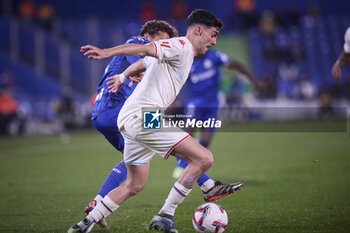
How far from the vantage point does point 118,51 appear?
6.37 m

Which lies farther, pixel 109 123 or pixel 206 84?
pixel 206 84

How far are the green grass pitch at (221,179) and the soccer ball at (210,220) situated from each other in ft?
1.42

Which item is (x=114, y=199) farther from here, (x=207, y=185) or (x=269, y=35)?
(x=269, y=35)

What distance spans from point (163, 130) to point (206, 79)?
6.90 m

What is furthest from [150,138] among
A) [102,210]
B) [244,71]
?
[244,71]

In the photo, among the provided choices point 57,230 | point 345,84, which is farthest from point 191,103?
point 345,84

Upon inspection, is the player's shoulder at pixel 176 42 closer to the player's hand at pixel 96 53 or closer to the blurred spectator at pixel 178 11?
the player's hand at pixel 96 53

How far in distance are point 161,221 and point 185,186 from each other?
466mm

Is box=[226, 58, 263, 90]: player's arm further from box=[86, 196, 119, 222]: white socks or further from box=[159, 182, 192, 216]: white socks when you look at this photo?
box=[86, 196, 119, 222]: white socks

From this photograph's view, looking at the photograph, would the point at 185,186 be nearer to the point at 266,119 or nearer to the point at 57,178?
the point at 57,178

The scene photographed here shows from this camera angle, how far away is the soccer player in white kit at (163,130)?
684cm

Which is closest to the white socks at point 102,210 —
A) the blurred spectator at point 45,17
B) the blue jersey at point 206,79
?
the blue jersey at point 206,79

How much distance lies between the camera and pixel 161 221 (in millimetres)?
7172

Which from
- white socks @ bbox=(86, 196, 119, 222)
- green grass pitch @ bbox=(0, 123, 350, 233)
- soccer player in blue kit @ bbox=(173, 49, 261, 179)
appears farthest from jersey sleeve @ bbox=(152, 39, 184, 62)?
soccer player in blue kit @ bbox=(173, 49, 261, 179)
